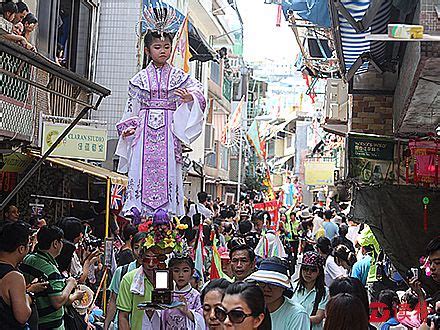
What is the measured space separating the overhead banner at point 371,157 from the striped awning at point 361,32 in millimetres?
1217

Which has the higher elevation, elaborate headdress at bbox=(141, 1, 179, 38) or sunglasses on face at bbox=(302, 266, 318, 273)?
elaborate headdress at bbox=(141, 1, 179, 38)

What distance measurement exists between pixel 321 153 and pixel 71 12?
95.4ft

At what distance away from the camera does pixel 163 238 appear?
714cm

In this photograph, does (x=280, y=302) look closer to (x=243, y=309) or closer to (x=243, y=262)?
(x=243, y=262)

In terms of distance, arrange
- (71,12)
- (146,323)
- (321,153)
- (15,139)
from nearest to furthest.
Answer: (146,323), (15,139), (71,12), (321,153)

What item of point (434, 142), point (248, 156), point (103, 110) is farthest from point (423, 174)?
point (248, 156)

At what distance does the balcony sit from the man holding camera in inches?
43.8

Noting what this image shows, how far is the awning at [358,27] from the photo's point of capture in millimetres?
7461

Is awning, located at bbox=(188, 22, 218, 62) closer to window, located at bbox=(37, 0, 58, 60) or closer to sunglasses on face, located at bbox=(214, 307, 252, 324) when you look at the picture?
window, located at bbox=(37, 0, 58, 60)

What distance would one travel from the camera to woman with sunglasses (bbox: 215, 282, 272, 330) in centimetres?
442

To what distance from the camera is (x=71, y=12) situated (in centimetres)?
1783

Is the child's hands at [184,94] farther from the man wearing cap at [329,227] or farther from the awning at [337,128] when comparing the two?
the awning at [337,128]

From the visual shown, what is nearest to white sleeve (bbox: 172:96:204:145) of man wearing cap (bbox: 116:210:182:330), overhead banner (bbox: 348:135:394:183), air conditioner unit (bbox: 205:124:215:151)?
man wearing cap (bbox: 116:210:182:330)

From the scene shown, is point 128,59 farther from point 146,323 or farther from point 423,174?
point 146,323
